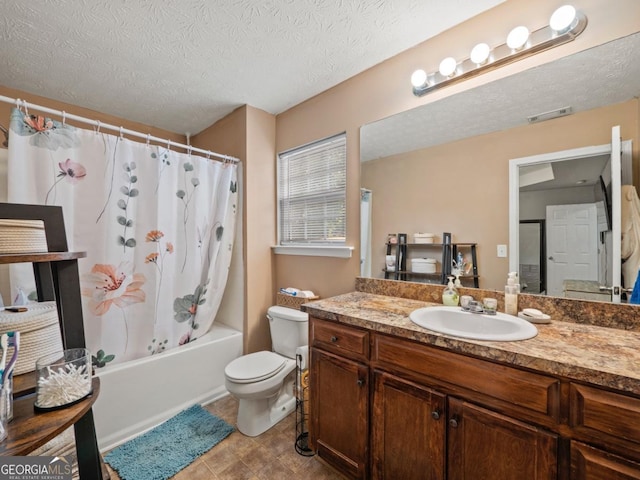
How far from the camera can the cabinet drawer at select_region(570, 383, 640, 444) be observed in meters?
0.74

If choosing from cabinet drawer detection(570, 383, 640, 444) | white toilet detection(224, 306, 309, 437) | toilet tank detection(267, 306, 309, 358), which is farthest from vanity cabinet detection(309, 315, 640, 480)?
toilet tank detection(267, 306, 309, 358)

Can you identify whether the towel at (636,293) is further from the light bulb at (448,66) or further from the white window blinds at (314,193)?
the white window blinds at (314,193)

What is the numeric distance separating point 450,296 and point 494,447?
0.67m

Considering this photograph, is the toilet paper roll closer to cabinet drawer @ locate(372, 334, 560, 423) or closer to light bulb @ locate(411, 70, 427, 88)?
cabinet drawer @ locate(372, 334, 560, 423)

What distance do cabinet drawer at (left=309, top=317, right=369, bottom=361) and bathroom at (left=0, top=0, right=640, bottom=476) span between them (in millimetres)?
568

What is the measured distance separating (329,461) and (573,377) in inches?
45.8

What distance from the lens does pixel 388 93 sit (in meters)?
1.78

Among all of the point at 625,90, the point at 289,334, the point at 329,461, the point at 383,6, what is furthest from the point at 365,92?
the point at 329,461

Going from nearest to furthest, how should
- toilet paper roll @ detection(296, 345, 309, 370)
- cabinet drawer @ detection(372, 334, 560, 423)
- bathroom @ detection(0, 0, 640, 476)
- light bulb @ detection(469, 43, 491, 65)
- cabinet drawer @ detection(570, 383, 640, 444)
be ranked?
cabinet drawer @ detection(570, 383, 640, 444) → cabinet drawer @ detection(372, 334, 560, 423) → bathroom @ detection(0, 0, 640, 476) → light bulb @ detection(469, 43, 491, 65) → toilet paper roll @ detection(296, 345, 309, 370)

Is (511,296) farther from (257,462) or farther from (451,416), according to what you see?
(257,462)

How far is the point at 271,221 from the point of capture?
8.18 feet

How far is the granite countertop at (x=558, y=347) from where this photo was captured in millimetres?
783

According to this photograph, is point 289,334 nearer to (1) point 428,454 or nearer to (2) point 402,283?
(2) point 402,283

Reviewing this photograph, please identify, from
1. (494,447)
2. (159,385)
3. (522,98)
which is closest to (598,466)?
(494,447)
